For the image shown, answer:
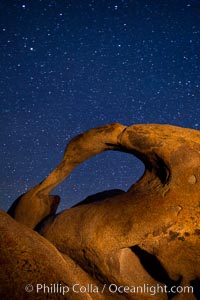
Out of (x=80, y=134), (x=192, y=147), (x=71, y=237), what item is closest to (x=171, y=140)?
(x=192, y=147)

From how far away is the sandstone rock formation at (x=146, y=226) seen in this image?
5578 millimetres

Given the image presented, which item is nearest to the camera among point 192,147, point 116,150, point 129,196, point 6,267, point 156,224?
point 6,267

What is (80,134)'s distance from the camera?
7.96 m

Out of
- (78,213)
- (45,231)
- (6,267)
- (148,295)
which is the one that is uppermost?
(6,267)

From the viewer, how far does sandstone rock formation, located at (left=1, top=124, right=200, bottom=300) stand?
5.58 metres

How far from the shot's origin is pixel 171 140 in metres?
6.32

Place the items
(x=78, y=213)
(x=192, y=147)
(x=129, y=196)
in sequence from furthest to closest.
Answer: (x=78, y=213) < (x=129, y=196) < (x=192, y=147)

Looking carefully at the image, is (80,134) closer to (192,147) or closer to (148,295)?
(192,147)

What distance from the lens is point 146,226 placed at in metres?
5.72

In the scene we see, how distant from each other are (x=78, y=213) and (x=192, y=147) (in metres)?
3.55

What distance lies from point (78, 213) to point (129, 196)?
61.5 inches

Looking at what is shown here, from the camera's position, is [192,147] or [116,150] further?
[116,150]

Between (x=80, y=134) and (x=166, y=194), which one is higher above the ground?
(x=80, y=134)

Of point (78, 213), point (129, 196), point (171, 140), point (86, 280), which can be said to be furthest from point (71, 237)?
point (171, 140)
